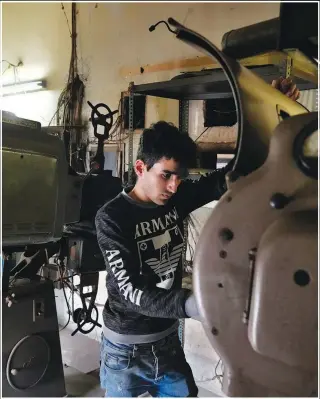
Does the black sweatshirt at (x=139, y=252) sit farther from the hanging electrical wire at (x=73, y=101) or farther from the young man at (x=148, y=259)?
the hanging electrical wire at (x=73, y=101)

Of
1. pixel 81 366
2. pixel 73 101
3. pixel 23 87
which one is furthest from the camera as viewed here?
pixel 23 87

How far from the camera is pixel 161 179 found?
146 cm

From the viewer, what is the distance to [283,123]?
2.10ft

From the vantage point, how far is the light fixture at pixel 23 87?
12.8ft

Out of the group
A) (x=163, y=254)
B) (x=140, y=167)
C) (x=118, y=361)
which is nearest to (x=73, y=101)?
(x=140, y=167)

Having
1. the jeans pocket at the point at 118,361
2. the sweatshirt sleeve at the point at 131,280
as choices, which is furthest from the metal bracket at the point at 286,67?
the jeans pocket at the point at 118,361

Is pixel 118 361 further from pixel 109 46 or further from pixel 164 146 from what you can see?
pixel 109 46

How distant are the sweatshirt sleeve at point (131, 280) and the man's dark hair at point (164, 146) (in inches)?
10.0

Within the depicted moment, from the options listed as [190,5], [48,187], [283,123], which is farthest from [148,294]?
[190,5]

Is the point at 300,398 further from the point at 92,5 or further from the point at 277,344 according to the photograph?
the point at 92,5

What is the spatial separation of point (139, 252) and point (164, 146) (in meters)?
0.38

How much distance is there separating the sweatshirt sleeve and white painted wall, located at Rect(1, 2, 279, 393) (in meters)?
1.26

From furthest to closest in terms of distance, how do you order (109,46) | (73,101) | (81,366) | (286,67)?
1. (73,101)
2. (109,46)
3. (81,366)
4. (286,67)

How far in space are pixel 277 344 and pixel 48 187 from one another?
3.50 ft
